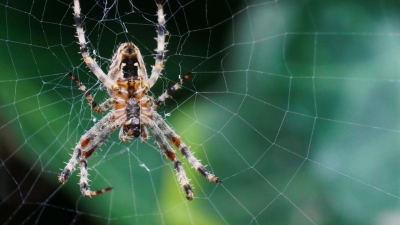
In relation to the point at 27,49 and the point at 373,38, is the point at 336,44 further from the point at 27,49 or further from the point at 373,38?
the point at 27,49

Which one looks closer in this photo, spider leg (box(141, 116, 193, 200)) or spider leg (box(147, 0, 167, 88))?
spider leg (box(147, 0, 167, 88))

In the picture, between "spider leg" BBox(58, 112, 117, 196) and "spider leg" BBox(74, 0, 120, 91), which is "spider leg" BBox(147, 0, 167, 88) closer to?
"spider leg" BBox(74, 0, 120, 91)

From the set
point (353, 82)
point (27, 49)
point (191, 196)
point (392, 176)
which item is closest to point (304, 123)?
point (353, 82)

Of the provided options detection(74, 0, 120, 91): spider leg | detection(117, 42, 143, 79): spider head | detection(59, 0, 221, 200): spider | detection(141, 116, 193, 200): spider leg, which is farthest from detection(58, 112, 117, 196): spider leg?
detection(117, 42, 143, 79): spider head

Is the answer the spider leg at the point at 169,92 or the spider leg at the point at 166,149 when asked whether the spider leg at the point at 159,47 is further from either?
the spider leg at the point at 166,149

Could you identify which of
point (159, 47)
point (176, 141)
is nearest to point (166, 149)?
point (176, 141)

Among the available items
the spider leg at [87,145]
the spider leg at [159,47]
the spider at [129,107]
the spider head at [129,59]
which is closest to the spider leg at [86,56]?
the spider at [129,107]

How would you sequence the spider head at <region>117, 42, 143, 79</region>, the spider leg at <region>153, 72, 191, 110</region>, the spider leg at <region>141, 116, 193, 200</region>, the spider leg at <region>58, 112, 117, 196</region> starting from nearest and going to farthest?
the spider head at <region>117, 42, 143, 79</region>, the spider leg at <region>153, 72, 191, 110</region>, the spider leg at <region>58, 112, 117, 196</region>, the spider leg at <region>141, 116, 193, 200</region>

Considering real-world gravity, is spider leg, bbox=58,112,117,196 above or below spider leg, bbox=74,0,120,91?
below

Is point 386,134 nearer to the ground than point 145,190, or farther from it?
nearer to the ground
